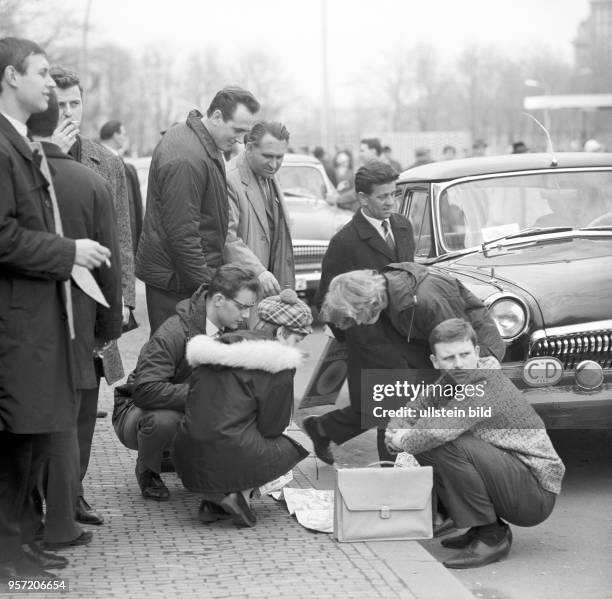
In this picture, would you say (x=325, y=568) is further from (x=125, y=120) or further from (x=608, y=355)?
(x=125, y=120)

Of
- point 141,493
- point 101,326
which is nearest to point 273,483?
point 141,493

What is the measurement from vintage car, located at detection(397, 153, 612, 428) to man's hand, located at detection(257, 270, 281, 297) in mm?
1040

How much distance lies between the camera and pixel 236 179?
22.4 ft

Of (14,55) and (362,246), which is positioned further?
(362,246)

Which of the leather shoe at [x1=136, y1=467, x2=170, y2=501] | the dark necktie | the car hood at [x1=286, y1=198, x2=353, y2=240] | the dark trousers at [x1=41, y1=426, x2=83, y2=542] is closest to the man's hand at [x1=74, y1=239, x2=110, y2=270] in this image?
the dark trousers at [x1=41, y1=426, x2=83, y2=542]

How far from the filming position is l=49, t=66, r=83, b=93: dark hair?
20.5ft

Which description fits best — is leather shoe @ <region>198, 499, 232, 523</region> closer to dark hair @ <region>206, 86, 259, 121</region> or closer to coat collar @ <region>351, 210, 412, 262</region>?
coat collar @ <region>351, 210, 412, 262</region>

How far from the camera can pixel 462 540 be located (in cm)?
525

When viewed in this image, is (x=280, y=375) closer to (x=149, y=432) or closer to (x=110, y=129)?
(x=149, y=432)

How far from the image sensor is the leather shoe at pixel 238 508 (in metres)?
5.37

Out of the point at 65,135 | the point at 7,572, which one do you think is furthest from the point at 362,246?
the point at 7,572

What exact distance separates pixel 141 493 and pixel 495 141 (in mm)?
91121

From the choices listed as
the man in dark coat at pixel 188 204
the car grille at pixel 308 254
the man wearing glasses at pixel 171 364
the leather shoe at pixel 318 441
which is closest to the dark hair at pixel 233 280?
the man wearing glasses at pixel 171 364

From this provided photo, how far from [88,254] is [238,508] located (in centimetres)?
160
